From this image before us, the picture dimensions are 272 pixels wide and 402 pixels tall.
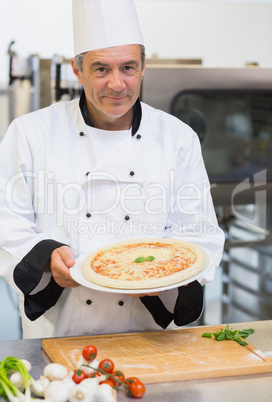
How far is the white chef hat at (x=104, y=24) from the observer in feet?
5.63

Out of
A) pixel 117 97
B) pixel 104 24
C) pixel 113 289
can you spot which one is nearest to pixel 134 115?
pixel 117 97

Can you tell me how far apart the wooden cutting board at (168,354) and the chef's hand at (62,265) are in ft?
0.53

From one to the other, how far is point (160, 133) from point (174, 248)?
1.43 feet

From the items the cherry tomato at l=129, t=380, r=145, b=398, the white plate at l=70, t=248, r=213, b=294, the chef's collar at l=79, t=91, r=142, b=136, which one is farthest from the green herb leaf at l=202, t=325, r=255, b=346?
the chef's collar at l=79, t=91, r=142, b=136

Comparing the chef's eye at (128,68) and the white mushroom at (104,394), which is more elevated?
the chef's eye at (128,68)

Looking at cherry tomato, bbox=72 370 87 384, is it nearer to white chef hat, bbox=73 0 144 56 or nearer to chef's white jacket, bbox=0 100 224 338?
chef's white jacket, bbox=0 100 224 338

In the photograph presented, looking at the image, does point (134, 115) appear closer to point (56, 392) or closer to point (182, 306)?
point (182, 306)

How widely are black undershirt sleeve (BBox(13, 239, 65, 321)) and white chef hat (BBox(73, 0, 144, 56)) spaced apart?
0.61m

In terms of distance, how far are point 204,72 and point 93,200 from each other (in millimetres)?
1612

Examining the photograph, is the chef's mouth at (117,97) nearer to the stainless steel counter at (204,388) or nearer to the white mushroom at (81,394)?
the stainless steel counter at (204,388)

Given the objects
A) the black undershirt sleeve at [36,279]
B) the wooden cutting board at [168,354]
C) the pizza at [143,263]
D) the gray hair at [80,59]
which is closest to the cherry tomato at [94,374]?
the wooden cutting board at [168,354]

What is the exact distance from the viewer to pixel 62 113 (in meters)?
1.91

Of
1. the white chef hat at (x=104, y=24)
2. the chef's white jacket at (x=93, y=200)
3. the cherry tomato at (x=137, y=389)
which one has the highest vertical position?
the white chef hat at (x=104, y=24)

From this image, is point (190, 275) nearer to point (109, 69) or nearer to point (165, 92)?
point (109, 69)
